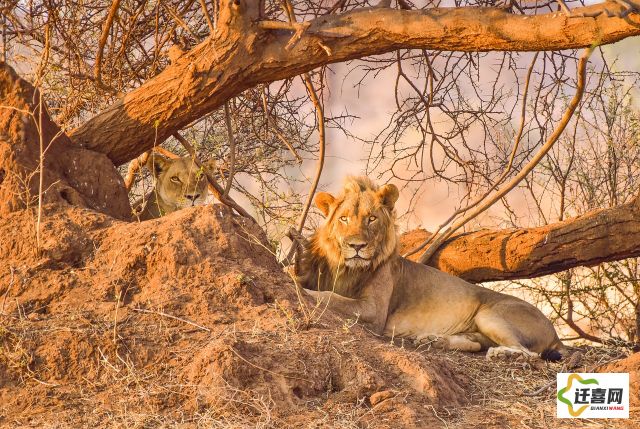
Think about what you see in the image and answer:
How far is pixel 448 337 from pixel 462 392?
2.15m

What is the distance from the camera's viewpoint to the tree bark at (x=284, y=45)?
598 cm

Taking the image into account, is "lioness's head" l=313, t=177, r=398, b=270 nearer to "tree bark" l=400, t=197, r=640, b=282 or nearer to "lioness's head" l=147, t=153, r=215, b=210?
"tree bark" l=400, t=197, r=640, b=282

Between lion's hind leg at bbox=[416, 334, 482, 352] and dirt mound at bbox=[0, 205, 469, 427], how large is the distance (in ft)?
4.35

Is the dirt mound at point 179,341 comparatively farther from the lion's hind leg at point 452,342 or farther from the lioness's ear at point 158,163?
the lioness's ear at point 158,163

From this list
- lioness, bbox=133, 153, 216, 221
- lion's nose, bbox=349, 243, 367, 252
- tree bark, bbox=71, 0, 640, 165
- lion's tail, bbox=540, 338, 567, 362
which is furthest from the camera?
lioness, bbox=133, 153, 216, 221

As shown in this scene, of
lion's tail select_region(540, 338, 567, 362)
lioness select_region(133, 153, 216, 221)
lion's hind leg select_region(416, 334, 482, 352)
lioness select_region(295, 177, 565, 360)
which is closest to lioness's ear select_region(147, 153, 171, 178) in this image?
lioness select_region(133, 153, 216, 221)

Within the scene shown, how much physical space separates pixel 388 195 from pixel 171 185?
2.45 meters

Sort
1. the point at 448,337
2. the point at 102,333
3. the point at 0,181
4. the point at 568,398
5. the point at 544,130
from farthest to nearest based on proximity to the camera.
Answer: the point at 544,130, the point at 448,337, the point at 0,181, the point at 568,398, the point at 102,333

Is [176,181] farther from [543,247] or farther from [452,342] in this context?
[543,247]

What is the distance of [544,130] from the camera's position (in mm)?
9102

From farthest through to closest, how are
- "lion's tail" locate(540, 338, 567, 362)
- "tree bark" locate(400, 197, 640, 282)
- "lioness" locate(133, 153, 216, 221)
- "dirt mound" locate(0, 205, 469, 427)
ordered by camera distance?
"lioness" locate(133, 153, 216, 221) < "tree bark" locate(400, 197, 640, 282) < "lion's tail" locate(540, 338, 567, 362) < "dirt mound" locate(0, 205, 469, 427)

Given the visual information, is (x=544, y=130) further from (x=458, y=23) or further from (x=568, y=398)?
(x=568, y=398)

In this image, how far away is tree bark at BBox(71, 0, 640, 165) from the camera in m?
5.98

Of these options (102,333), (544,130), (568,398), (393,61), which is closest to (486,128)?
(544,130)
